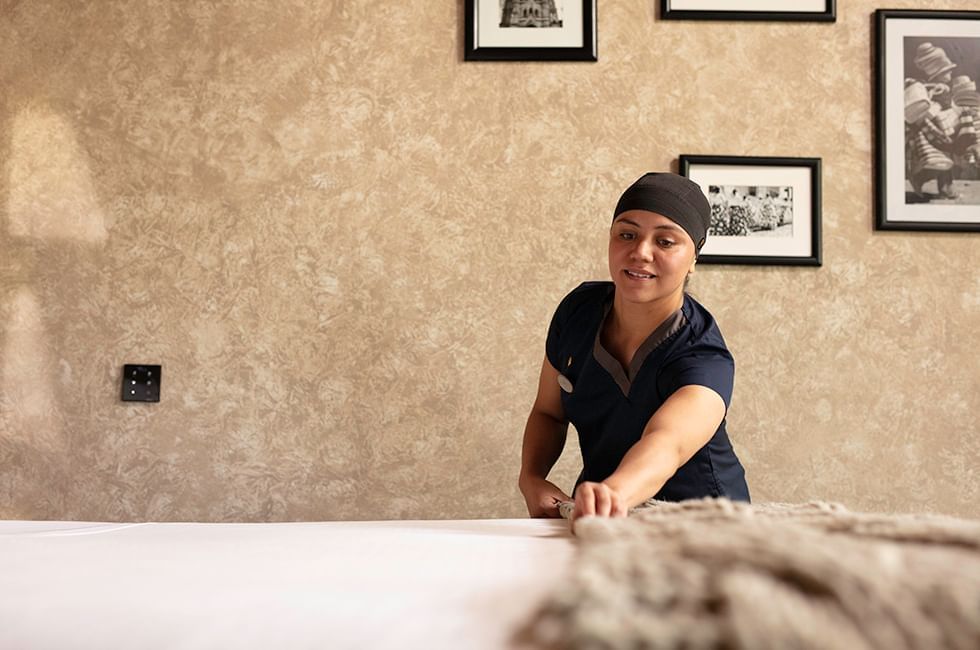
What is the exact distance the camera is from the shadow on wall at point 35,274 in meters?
2.46

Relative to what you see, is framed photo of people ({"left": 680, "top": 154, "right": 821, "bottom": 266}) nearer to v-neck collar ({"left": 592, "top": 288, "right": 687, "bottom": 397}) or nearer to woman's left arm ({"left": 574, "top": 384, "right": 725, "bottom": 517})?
v-neck collar ({"left": 592, "top": 288, "right": 687, "bottom": 397})

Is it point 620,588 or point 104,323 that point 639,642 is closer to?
point 620,588

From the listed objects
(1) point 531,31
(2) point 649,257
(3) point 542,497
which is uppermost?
(1) point 531,31

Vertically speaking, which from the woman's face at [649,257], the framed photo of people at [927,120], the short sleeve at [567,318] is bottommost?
the short sleeve at [567,318]

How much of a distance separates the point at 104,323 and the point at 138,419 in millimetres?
287

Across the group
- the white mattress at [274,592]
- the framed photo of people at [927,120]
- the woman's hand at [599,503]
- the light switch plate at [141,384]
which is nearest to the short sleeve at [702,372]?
the woman's hand at [599,503]

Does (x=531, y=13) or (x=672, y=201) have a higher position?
(x=531, y=13)

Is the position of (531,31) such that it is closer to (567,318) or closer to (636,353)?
(567,318)

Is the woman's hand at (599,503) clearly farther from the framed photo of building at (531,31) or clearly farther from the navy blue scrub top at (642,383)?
the framed photo of building at (531,31)

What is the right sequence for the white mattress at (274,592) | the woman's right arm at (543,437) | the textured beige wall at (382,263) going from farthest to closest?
1. the textured beige wall at (382,263)
2. the woman's right arm at (543,437)
3. the white mattress at (274,592)

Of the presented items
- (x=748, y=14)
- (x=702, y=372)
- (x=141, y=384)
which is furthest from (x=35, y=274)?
(x=748, y=14)

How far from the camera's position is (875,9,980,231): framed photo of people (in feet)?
8.11

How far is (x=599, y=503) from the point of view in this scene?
49.5 inches

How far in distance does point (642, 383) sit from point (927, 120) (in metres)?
1.40
